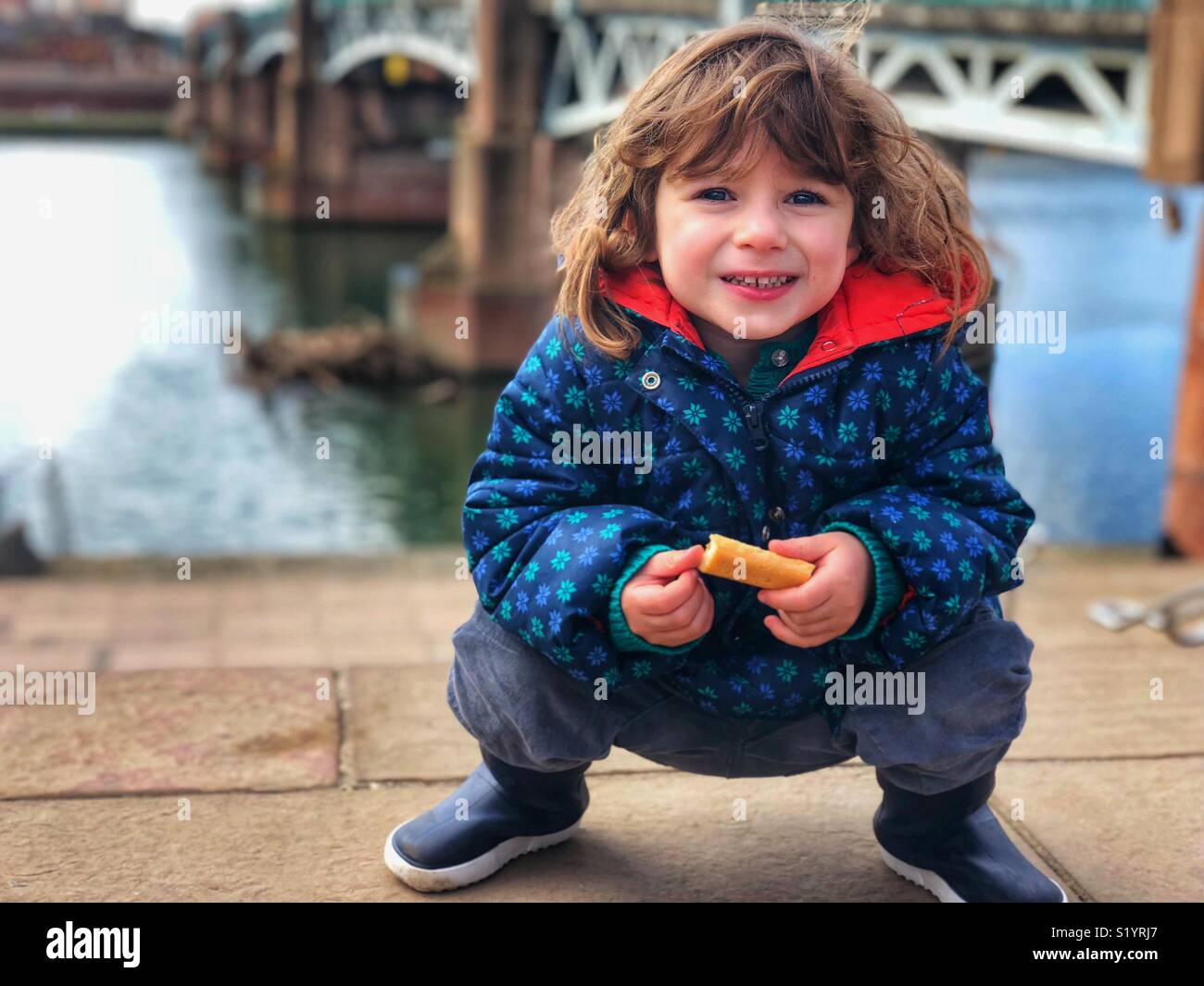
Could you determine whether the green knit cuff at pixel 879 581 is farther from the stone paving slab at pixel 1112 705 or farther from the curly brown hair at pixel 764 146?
the stone paving slab at pixel 1112 705

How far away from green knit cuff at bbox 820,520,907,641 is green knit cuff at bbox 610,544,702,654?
0.63 feet

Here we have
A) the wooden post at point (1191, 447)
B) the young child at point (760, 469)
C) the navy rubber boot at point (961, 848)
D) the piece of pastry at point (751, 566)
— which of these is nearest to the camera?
the piece of pastry at point (751, 566)

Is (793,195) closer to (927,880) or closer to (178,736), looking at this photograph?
(927,880)

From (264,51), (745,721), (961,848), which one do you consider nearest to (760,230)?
(745,721)

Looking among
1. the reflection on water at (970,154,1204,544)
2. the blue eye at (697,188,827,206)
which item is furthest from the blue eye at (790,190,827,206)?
the reflection on water at (970,154,1204,544)

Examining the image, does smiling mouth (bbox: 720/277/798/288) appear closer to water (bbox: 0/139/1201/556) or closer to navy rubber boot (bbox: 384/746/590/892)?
navy rubber boot (bbox: 384/746/590/892)

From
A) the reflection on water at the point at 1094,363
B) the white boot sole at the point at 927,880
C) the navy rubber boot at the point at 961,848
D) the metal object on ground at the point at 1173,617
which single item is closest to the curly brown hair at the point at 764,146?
the navy rubber boot at the point at 961,848

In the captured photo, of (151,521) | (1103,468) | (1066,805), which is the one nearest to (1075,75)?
(1103,468)

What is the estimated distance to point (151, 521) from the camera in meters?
19.2

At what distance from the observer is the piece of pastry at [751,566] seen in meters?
1.70

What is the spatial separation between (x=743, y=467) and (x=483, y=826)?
0.58 m

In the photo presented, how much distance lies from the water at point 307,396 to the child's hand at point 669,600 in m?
11.1

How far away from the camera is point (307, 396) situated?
27.4 metres
